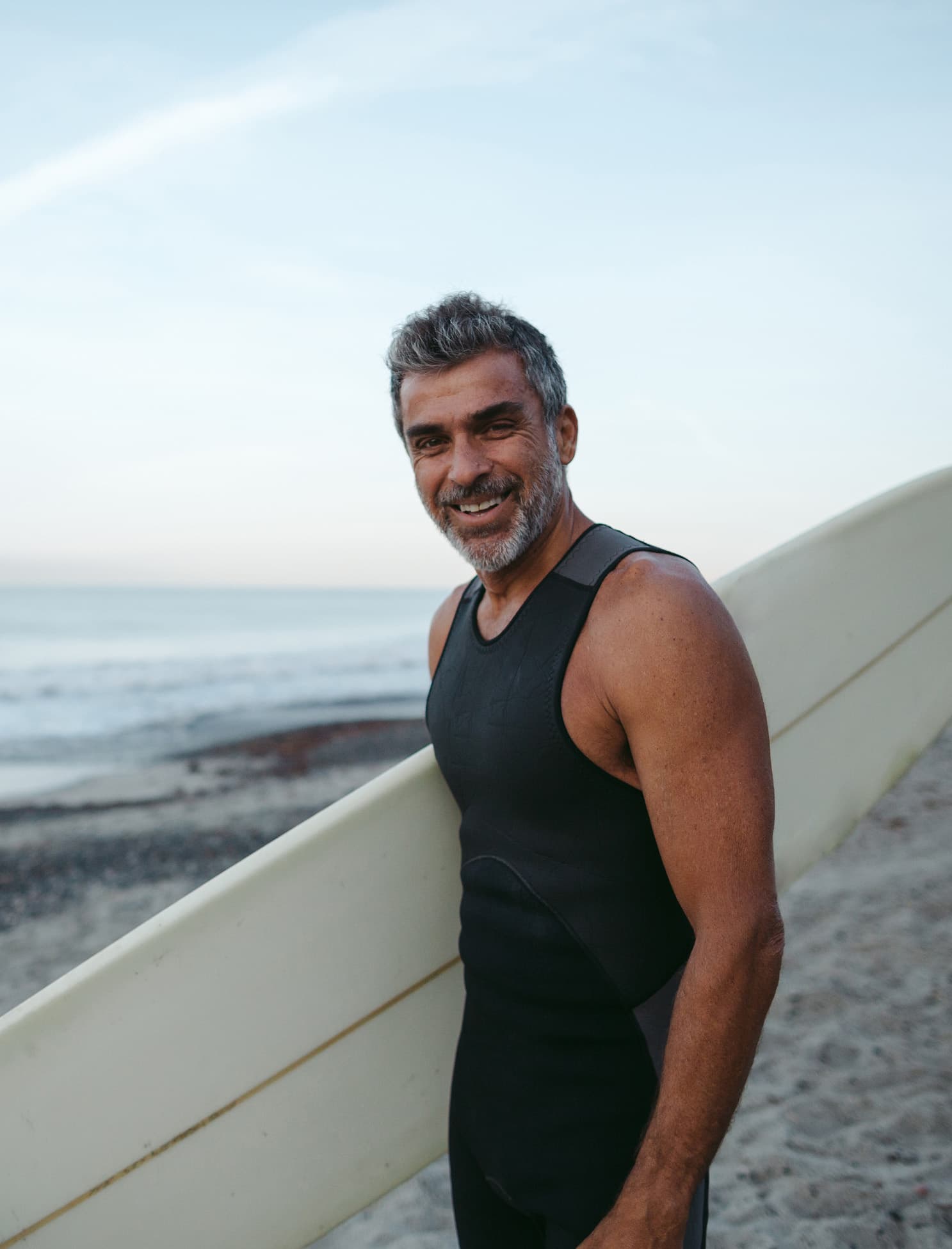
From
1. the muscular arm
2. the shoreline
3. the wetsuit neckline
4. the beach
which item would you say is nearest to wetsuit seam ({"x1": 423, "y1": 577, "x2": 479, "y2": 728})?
the wetsuit neckline

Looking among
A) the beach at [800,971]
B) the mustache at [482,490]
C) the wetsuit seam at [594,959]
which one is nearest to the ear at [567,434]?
the mustache at [482,490]

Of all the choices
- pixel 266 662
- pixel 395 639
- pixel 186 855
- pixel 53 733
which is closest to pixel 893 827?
pixel 186 855

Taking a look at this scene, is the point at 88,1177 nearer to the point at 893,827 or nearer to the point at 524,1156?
the point at 524,1156

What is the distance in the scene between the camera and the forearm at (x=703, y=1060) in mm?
980

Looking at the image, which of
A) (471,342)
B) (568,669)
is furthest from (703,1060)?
(471,342)

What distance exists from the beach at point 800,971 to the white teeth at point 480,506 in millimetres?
1818

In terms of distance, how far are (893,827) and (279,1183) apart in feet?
15.1

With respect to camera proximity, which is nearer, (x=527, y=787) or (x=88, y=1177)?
(x=527, y=787)

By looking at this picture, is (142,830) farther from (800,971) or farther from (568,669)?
(568,669)

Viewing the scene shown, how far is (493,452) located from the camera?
1261mm

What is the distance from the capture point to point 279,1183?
1.70 meters

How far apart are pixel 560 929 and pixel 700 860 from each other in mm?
261

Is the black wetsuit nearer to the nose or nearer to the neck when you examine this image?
the neck

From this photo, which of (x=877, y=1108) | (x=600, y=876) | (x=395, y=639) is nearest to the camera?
(x=600, y=876)
